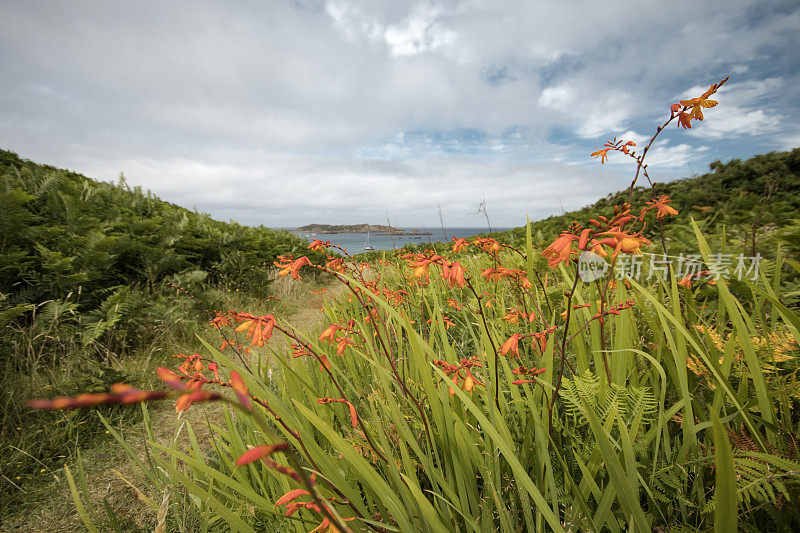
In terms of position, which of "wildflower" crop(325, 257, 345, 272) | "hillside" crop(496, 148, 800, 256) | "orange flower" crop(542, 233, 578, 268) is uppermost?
"hillside" crop(496, 148, 800, 256)

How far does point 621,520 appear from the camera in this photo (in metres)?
1.09

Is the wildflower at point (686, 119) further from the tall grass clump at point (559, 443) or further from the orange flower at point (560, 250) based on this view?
the orange flower at point (560, 250)

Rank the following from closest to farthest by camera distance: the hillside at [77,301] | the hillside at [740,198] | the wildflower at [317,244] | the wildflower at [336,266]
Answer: the wildflower at [317,244]
the wildflower at [336,266]
the hillside at [77,301]
the hillside at [740,198]

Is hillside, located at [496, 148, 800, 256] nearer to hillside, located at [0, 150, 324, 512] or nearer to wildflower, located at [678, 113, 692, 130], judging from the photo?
wildflower, located at [678, 113, 692, 130]

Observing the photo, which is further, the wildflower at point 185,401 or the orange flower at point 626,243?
the orange flower at point 626,243

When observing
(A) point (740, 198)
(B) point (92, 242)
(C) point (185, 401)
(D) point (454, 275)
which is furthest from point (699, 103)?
(B) point (92, 242)

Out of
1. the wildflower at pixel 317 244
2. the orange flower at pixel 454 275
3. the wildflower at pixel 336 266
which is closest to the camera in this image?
the orange flower at pixel 454 275

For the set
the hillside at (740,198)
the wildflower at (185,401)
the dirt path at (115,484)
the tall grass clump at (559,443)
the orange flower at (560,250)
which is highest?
the hillside at (740,198)

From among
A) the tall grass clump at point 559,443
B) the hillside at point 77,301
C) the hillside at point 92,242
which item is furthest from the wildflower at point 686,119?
the hillside at point 92,242

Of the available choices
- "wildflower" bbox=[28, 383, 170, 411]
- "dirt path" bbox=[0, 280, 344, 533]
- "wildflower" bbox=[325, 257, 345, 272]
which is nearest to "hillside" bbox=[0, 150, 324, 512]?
"dirt path" bbox=[0, 280, 344, 533]

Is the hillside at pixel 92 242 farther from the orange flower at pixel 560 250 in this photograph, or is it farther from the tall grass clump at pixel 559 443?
the orange flower at pixel 560 250

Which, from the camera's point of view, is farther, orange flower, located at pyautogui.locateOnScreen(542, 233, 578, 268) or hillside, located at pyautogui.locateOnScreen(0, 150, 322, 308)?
hillside, located at pyautogui.locateOnScreen(0, 150, 322, 308)

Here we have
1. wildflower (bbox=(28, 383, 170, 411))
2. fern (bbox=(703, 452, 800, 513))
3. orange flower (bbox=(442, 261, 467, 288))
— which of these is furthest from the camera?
orange flower (bbox=(442, 261, 467, 288))

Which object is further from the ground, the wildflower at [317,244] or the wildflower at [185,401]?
the wildflower at [317,244]
